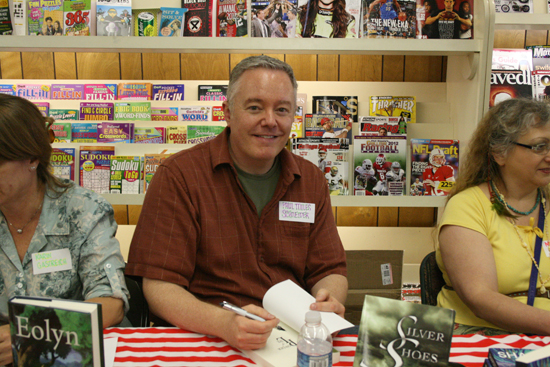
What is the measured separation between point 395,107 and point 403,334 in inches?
70.4

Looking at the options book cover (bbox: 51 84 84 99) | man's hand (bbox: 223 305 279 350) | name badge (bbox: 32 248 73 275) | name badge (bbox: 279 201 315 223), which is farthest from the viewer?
Result: book cover (bbox: 51 84 84 99)

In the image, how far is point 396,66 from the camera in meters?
2.64

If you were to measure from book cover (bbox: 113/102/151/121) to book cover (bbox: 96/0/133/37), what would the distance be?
385 mm

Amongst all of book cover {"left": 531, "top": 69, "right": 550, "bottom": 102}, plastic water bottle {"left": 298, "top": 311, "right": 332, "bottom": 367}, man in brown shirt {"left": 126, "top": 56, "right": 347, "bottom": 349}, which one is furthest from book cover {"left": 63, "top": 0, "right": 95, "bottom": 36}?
book cover {"left": 531, "top": 69, "right": 550, "bottom": 102}

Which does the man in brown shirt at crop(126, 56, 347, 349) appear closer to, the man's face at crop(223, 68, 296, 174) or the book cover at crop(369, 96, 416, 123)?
the man's face at crop(223, 68, 296, 174)

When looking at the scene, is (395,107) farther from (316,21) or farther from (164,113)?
(164,113)

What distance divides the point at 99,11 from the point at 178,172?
122 cm

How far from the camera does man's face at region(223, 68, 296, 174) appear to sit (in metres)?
1.46

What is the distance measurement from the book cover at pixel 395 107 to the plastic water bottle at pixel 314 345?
1.73m

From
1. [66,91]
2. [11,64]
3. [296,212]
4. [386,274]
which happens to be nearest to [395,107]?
[386,274]

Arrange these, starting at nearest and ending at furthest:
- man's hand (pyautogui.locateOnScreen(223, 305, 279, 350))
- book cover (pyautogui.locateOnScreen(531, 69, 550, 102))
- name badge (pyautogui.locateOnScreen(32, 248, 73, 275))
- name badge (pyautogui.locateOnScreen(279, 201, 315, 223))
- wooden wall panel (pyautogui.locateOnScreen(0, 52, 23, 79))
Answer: man's hand (pyautogui.locateOnScreen(223, 305, 279, 350))
name badge (pyautogui.locateOnScreen(32, 248, 73, 275))
name badge (pyautogui.locateOnScreen(279, 201, 315, 223))
book cover (pyautogui.locateOnScreen(531, 69, 550, 102))
wooden wall panel (pyautogui.locateOnScreen(0, 52, 23, 79))

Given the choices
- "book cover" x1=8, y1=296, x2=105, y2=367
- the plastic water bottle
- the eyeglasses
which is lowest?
the plastic water bottle

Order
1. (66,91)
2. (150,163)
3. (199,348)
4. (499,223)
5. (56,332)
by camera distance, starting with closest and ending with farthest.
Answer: (56,332) < (199,348) < (499,223) < (150,163) < (66,91)

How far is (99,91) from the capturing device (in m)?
2.47
